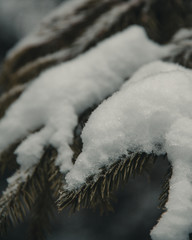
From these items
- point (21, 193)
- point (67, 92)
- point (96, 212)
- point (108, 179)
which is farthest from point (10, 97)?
point (96, 212)

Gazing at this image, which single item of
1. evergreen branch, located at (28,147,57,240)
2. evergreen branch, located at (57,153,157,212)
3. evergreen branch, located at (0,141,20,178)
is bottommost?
evergreen branch, located at (57,153,157,212)

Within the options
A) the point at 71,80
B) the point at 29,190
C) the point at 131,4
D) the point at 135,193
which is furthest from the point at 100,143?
the point at 135,193

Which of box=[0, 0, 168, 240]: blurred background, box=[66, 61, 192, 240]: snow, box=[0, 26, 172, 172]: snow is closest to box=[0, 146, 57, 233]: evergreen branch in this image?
box=[0, 26, 172, 172]: snow

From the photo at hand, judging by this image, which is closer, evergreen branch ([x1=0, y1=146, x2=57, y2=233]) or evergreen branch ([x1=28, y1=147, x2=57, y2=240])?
evergreen branch ([x1=0, y1=146, x2=57, y2=233])

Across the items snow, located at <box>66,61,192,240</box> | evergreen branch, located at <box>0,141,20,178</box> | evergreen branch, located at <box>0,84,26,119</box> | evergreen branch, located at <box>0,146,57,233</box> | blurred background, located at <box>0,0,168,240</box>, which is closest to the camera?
snow, located at <box>66,61,192,240</box>

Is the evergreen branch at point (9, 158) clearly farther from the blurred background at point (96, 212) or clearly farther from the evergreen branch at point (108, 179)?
the blurred background at point (96, 212)

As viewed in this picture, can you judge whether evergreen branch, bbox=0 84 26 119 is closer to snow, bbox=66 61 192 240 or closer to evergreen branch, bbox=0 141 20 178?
evergreen branch, bbox=0 141 20 178
